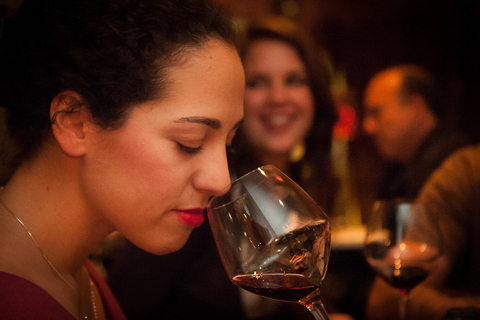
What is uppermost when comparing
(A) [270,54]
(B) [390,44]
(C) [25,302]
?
(B) [390,44]

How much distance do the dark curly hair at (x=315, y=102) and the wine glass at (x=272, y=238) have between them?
506 millimetres

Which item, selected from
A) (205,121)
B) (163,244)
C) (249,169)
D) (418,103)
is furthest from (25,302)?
(418,103)

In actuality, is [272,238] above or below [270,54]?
below

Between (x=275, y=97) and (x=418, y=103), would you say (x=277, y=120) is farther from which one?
(x=418, y=103)

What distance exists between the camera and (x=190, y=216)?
52 cm

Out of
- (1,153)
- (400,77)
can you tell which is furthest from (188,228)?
(400,77)

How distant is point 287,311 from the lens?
986 mm

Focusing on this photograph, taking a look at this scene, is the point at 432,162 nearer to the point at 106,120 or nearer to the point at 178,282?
the point at 178,282

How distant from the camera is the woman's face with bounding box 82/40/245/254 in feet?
1.56

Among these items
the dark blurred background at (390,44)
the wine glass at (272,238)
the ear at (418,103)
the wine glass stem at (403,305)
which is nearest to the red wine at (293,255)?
the wine glass at (272,238)

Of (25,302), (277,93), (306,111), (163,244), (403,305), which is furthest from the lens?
(306,111)

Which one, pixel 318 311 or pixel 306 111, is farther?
pixel 306 111

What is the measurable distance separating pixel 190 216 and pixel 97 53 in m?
0.22

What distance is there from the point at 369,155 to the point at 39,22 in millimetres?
3527
